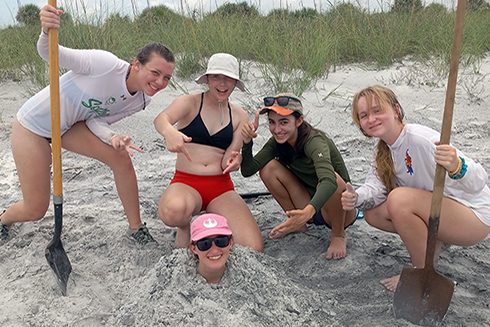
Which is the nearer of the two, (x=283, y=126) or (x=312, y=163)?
(x=283, y=126)

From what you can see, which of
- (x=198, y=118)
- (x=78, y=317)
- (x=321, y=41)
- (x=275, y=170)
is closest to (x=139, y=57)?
(x=198, y=118)

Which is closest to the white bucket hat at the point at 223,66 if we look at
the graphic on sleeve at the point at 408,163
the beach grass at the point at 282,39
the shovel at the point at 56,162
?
the shovel at the point at 56,162

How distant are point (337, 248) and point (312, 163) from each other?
1.81ft

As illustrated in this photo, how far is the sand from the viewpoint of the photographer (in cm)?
212

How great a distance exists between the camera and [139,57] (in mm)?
2656

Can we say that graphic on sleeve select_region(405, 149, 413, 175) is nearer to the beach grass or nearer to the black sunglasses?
the black sunglasses

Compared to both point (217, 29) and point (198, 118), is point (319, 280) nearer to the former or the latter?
point (198, 118)

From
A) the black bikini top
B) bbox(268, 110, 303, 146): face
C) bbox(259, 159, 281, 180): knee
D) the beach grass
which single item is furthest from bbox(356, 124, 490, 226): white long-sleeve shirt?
the beach grass

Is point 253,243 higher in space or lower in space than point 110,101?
lower

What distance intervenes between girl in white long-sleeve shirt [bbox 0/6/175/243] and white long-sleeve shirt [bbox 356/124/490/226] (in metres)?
1.39

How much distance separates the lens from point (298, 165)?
2959mm

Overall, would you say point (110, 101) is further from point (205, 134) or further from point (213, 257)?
point (213, 257)

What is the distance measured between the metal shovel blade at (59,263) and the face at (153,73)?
1028 mm

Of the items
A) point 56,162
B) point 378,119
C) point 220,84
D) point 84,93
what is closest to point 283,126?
point 220,84
